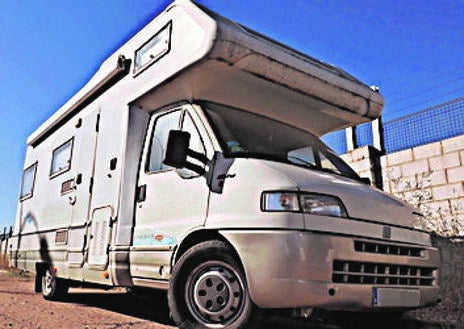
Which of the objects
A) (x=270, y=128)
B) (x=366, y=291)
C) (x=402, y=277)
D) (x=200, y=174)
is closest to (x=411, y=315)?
(x=402, y=277)

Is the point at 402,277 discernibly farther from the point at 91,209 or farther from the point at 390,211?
the point at 91,209

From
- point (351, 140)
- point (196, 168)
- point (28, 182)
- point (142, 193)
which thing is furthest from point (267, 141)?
point (28, 182)

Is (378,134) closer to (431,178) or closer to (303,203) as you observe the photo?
(431,178)

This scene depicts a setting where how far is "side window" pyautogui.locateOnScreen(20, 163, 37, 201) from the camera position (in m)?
7.77

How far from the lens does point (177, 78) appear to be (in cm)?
396

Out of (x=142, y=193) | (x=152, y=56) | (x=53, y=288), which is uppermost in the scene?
(x=152, y=56)

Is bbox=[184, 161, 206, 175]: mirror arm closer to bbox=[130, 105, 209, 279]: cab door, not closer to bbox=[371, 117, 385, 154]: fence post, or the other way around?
bbox=[130, 105, 209, 279]: cab door

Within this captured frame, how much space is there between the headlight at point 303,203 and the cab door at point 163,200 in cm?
64

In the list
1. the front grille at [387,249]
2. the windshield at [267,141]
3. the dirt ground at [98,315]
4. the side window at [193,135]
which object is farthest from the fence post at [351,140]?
the side window at [193,135]

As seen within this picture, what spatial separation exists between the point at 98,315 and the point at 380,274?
132 inches

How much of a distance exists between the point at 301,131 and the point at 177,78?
1.53m

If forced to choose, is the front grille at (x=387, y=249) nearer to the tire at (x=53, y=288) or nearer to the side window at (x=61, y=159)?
the side window at (x=61, y=159)

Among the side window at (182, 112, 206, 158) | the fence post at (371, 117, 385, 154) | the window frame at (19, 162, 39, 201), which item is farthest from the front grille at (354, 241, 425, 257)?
the window frame at (19, 162, 39, 201)

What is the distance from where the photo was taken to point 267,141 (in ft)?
13.4
